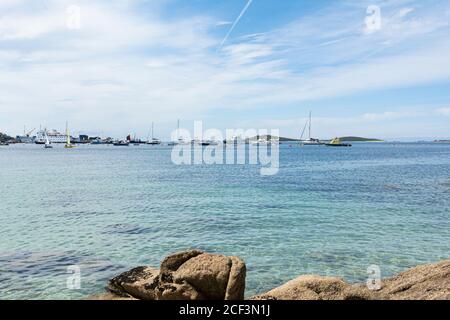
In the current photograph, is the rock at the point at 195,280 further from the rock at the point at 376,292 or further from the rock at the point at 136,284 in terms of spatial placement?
the rock at the point at 376,292

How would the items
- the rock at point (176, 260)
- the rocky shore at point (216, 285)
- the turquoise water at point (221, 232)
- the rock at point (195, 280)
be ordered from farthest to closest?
1. the turquoise water at point (221, 232)
2. the rock at point (176, 260)
3. the rock at point (195, 280)
4. the rocky shore at point (216, 285)

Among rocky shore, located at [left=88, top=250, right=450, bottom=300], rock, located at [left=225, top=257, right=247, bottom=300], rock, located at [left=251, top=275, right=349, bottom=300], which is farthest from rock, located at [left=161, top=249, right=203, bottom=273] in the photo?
rock, located at [left=251, top=275, right=349, bottom=300]

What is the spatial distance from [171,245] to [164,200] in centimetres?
1738

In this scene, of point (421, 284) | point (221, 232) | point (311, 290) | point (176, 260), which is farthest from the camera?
point (221, 232)

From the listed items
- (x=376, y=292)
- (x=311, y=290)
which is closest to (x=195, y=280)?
(x=311, y=290)

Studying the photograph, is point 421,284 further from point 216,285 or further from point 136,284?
point 136,284

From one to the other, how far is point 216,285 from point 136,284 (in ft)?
8.21

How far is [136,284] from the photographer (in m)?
11.0

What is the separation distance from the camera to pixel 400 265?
17.9 m

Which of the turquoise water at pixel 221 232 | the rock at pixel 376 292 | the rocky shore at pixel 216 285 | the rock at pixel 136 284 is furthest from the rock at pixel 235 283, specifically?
the turquoise water at pixel 221 232

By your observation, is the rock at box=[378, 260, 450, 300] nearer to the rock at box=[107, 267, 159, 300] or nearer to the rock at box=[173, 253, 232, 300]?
the rock at box=[173, 253, 232, 300]

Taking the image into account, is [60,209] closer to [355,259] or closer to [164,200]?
[164,200]

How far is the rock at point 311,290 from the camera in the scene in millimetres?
9773
